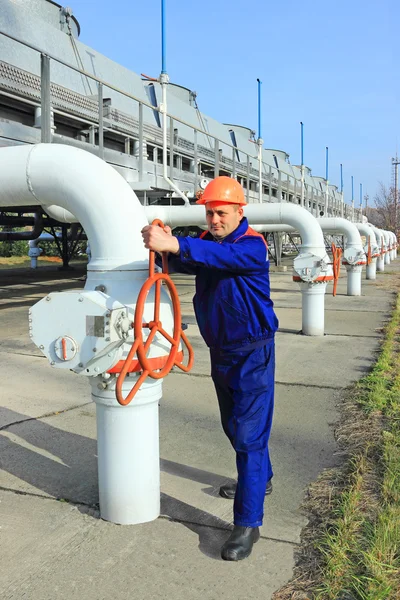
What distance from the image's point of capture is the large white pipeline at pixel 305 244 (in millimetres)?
6652

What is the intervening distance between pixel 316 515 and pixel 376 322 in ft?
18.6

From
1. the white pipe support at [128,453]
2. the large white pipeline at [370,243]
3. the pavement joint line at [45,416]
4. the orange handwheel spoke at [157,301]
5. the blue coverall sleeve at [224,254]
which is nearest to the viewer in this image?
the blue coverall sleeve at [224,254]

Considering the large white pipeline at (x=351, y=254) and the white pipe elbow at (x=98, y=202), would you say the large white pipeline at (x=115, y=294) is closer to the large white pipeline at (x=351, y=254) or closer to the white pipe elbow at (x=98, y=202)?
the white pipe elbow at (x=98, y=202)

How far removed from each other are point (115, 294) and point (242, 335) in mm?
526

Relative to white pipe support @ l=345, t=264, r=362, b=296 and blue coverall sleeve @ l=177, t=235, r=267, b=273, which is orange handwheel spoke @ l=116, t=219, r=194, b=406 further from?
white pipe support @ l=345, t=264, r=362, b=296

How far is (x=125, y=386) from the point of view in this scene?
2186mm

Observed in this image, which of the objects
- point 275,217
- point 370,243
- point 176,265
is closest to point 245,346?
point 176,265

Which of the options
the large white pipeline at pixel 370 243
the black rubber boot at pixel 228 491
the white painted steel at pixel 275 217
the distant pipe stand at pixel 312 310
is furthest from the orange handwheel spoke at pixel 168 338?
the large white pipeline at pixel 370 243

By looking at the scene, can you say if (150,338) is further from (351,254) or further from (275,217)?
(351,254)

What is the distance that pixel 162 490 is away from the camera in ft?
8.61

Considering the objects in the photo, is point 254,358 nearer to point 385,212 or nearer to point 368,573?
point 368,573

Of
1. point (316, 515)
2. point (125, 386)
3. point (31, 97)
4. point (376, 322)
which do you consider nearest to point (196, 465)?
point (316, 515)

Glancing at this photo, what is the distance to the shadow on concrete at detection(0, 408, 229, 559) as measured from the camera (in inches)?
92.0

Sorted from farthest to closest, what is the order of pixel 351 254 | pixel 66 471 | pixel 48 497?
1. pixel 351 254
2. pixel 66 471
3. pixel 48 497
